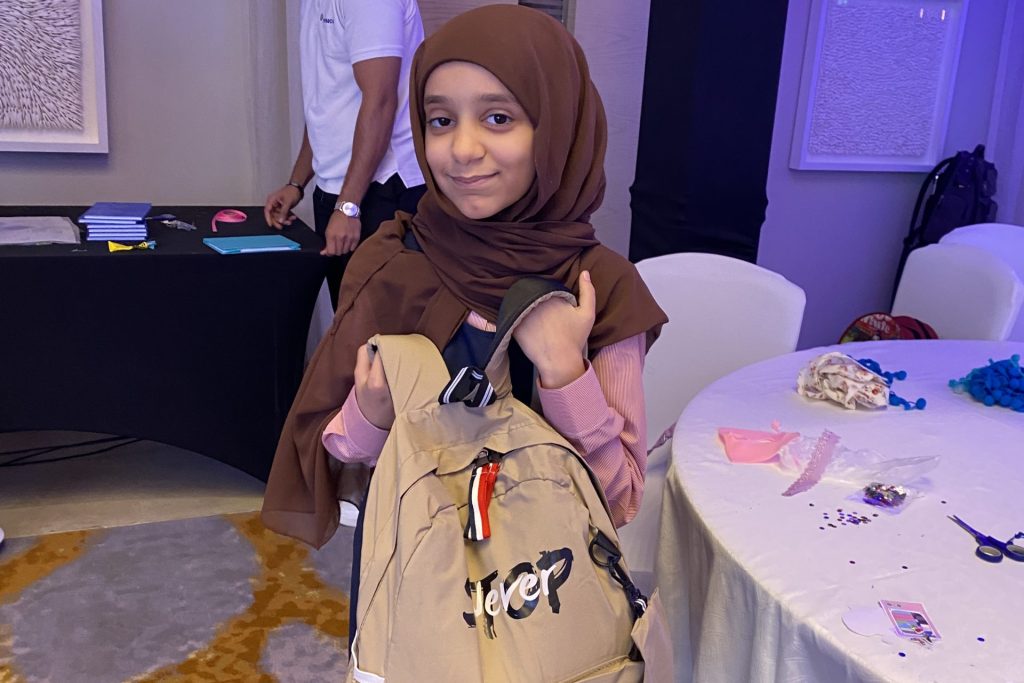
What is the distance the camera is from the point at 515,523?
0.81m

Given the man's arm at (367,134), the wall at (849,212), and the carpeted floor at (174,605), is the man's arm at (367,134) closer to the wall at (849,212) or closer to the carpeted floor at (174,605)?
the carpeted floor at (174,605)

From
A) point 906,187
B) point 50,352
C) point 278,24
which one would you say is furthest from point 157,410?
point 906,187

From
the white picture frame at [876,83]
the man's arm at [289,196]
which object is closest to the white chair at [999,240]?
the white picture frame at [876,83]

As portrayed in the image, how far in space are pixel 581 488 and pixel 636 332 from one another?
0.19 meters

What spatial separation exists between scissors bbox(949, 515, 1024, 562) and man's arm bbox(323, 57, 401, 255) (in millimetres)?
1522

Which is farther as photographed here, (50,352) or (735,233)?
(735,233)

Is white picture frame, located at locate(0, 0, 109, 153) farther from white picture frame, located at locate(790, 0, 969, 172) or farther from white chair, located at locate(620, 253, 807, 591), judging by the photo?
white picture frame, located at locate(790, 0, 969, 172)

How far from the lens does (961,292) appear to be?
2.36m

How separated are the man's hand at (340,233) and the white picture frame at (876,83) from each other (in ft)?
6.41

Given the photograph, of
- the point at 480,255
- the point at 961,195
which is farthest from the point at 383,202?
the point at 961,195

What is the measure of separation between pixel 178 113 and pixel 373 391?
93.0 inches

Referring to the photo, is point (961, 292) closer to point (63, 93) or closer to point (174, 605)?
point (174, 605)

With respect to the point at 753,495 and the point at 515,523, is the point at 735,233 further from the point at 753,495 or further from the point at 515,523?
the point at 515,523

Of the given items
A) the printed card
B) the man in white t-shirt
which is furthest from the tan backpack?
the man in white t-shirt
